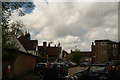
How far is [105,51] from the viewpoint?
77750 millimetres

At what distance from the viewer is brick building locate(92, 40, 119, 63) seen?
77.7 meters

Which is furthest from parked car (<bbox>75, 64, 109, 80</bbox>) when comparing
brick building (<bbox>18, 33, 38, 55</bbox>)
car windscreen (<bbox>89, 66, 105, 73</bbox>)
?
brick building (<bbox>18, 33, 38, 55</bbox>)

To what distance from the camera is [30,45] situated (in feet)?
186

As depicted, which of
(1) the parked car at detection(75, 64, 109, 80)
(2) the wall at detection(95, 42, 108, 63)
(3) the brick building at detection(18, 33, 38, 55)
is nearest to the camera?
(1) the parked car at detection(75, 64, 109, 80)

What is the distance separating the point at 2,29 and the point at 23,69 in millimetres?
10739

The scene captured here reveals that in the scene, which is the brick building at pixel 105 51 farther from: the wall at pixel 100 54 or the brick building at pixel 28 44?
the brick building at pixel 28 44

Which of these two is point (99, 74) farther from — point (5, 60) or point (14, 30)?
point (14, 30)

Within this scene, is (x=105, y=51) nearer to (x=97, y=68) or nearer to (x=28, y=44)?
(x=28, y=44)

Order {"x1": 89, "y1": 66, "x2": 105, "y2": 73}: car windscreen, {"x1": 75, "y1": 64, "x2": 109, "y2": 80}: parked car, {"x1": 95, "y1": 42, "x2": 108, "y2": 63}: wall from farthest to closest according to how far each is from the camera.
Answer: {"x1": 95, "y1": 42, "x2": 108, "y2": 63}: wall → {"x1": 89, "y1": 66, "x2": 105, "y2": 73}: car windscreen → {"x1": 75, "y1": 64, "x2": 109, "y2": 80}: parked car

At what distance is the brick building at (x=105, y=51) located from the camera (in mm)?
77688

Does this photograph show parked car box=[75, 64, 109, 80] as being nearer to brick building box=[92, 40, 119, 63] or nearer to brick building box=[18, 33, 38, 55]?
brick building box=[18, 33, 38, 55]

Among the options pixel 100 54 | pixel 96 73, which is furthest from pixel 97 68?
pixel 100 54

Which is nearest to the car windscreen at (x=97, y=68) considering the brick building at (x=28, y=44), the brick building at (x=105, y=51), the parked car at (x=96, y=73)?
the parked car at (x=96, y=73)

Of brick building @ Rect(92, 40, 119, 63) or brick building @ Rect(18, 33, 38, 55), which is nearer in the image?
brick building @ Rect(18, 33, 38, 55)
